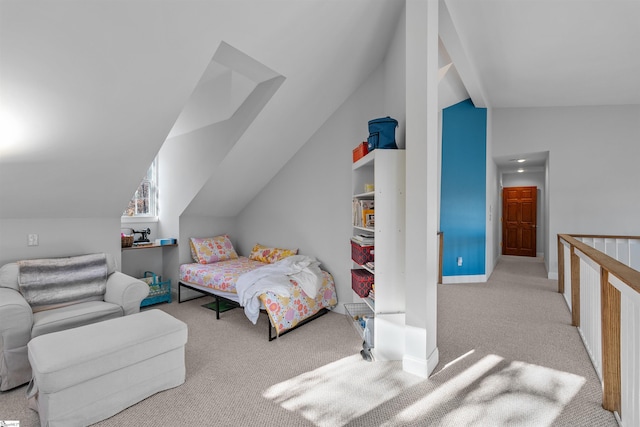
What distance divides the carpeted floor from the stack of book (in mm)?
1074

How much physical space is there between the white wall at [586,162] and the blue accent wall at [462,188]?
100cm

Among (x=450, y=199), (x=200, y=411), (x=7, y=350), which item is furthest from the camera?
(x=450, y=199)

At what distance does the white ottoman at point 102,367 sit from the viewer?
1.79 m

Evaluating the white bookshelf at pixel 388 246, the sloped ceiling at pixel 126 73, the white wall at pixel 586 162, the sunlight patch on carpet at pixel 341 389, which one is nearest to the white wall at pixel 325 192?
the sloped ceiling at pixel 126 73

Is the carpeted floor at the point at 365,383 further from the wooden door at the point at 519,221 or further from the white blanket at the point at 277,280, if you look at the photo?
the wooden door at the point at 519,221

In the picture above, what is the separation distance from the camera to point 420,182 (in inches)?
93.7

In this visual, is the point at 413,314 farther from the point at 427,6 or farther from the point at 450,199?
the point at 450,199

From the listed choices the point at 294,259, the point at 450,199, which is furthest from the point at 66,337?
the point at 450,199

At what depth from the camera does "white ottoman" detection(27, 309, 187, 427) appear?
1.79m

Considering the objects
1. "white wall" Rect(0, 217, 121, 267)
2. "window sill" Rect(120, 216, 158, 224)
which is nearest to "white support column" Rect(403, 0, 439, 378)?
"white wall" Rect(0, 217, 121, 267)

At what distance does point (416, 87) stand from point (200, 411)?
258 cm

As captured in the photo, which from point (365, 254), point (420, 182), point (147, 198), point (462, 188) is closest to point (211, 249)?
point (147, 198)

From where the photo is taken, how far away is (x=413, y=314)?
242 cm

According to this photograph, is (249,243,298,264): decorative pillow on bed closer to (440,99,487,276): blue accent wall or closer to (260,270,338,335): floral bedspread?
(260,270,338,335): floral bedspread
